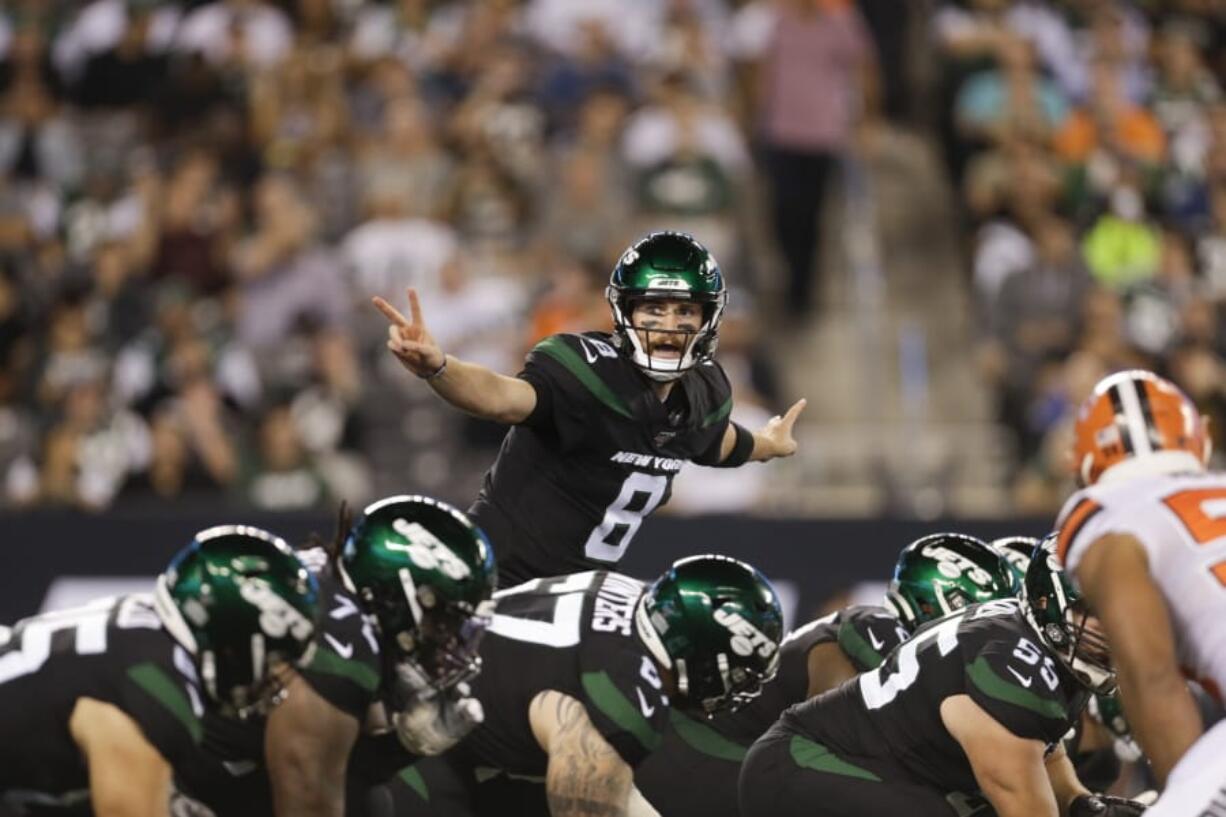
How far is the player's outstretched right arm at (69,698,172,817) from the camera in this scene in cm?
554

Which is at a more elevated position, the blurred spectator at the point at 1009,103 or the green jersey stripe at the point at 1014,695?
the blurred spectator at the point at 1009,103

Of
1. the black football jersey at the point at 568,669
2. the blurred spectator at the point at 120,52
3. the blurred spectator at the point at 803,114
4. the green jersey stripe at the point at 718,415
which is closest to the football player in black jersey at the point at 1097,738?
the green jersey stripe at the point at 718,415

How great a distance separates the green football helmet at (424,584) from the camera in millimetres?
6168

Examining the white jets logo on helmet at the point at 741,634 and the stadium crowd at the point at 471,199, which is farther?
the stadium crowd at the point at 471,199

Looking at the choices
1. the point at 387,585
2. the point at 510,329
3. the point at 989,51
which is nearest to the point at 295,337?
the point at 510,329

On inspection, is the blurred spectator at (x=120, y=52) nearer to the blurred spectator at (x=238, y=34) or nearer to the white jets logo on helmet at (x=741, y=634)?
the blurred spectator at (x=238, y=34)

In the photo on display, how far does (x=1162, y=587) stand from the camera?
546 centimetres

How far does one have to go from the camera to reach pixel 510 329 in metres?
13.0

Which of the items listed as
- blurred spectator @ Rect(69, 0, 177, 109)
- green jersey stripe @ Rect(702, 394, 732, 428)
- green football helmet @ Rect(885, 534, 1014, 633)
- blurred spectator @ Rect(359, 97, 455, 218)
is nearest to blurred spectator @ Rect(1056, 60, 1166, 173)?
blurred spectator @ Rect(359, 97, 455, 218)

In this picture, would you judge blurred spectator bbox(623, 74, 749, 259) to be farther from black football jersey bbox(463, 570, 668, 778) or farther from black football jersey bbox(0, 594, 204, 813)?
black football jersey bbox(0, 594, 204, 813)

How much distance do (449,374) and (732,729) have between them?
1647 millimetres

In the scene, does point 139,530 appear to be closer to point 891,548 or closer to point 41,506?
point 41,506

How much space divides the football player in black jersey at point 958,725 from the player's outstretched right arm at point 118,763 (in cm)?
206

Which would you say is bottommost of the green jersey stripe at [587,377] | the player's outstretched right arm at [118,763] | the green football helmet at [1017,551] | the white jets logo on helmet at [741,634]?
the green football helmet at [1017,551]
